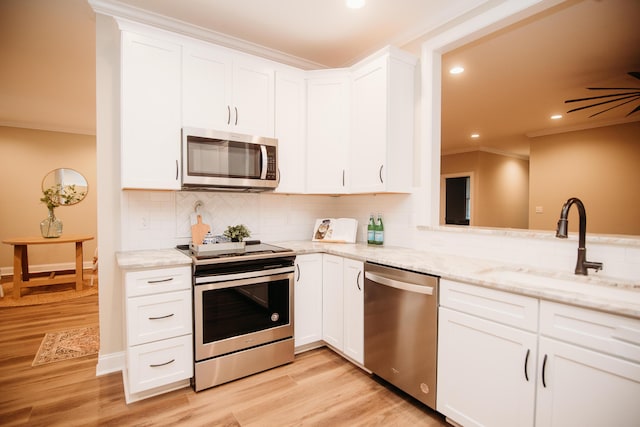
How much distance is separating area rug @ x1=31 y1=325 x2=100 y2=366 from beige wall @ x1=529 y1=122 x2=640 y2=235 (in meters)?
6.67

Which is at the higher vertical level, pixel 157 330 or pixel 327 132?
pixel 327 132

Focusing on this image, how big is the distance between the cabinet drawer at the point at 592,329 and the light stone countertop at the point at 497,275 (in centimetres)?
4

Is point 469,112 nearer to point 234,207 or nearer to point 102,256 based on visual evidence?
point 234,207

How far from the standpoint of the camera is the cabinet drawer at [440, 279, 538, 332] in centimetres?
143

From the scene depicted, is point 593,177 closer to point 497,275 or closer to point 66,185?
point 497,275

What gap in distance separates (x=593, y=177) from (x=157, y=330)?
21.4 feet

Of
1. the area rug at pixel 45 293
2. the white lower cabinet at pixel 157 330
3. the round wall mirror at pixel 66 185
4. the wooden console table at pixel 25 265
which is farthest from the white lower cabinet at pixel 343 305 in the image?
the round wall mirror at pixel 66 185

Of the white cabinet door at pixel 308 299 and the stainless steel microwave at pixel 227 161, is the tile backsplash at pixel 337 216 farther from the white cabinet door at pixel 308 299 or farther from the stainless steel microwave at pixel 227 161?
the white cabinet door at pixel 308 299

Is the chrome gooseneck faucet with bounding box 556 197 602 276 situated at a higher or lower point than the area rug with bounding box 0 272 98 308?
higher

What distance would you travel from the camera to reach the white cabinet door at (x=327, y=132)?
2.82 m

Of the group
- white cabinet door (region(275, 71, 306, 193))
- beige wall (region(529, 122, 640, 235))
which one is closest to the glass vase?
white cabinet door (region(275, 71, 306, 193))

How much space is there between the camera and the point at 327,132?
2.87 meters

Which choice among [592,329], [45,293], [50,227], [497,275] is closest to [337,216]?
[497,275]

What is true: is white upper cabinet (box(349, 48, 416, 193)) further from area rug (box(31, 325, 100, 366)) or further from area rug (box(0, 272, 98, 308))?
area rug (box(0, 272, 98, 308))
